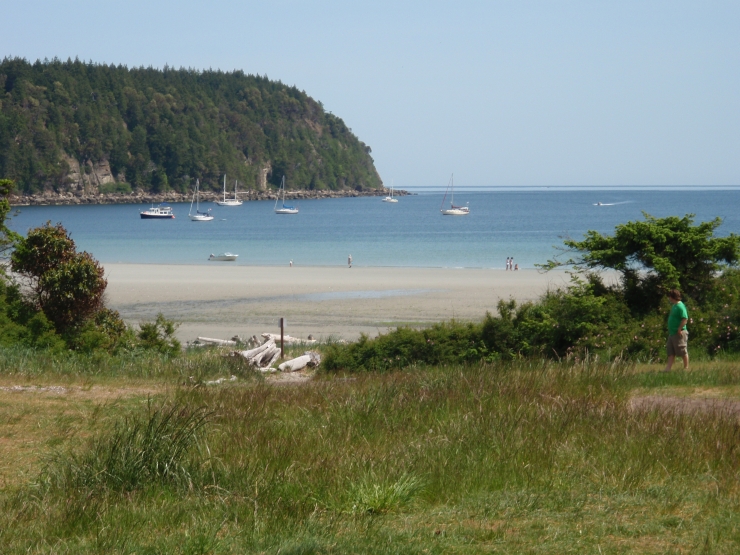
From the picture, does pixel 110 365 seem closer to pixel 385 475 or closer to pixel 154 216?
pixel 385 475

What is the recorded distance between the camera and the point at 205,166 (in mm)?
197500

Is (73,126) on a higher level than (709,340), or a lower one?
higher

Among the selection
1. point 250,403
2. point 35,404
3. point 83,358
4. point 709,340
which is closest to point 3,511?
point 250,403

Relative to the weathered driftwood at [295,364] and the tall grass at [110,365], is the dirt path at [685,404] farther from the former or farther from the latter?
the weathered driftwood at [295,364]

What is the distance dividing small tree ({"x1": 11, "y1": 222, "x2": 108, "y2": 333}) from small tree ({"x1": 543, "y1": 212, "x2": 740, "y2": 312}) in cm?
929

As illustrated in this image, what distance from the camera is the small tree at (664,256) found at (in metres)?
15.9

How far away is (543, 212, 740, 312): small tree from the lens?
626 inches

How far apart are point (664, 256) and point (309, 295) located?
2054cm

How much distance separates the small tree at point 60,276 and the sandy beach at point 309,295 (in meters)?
6.97

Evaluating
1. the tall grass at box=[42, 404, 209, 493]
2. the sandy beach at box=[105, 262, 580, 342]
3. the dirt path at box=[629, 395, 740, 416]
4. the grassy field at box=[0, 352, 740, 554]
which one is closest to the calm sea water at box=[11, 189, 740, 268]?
the sandy beach at box=[105, 262, 580, 342]

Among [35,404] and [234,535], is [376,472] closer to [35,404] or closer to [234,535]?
[234,535]

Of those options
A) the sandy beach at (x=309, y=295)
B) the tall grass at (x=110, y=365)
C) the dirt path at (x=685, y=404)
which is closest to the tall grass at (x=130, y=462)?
the dirt path at (x=685, y=404)

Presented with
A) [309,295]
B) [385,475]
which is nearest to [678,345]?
[385,475]

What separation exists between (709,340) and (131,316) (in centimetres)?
1986
